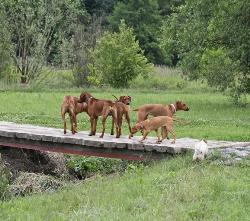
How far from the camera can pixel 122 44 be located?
143 ft

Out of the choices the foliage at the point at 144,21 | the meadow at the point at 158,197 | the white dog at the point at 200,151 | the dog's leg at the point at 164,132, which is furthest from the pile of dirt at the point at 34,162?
the foliage at the point at 144,21

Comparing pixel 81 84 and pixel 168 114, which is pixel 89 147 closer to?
pixel 168 114

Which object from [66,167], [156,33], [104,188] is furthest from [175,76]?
[104,188]

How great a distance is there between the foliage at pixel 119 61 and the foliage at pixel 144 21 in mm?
28615

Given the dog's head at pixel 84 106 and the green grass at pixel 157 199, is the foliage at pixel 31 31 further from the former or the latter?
the green grass at pixel 157 199

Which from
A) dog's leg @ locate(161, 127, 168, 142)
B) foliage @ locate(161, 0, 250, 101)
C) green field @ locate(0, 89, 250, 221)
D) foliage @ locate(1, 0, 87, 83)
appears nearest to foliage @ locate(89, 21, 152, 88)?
foliage @ locate(1, 0, 87, 83)

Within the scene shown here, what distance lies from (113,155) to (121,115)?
905 millimetres

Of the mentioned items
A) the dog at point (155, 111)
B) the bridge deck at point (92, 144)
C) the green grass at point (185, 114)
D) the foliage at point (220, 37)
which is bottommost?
the green grass at point (185, 114)

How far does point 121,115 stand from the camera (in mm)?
14234

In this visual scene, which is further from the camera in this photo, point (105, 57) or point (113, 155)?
point (105, 57)

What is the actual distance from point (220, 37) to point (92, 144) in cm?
1720

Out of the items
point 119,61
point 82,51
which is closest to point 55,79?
point 82,51

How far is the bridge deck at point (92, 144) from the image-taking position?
13420 mm

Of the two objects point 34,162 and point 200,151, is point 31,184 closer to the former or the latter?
point 34,162
